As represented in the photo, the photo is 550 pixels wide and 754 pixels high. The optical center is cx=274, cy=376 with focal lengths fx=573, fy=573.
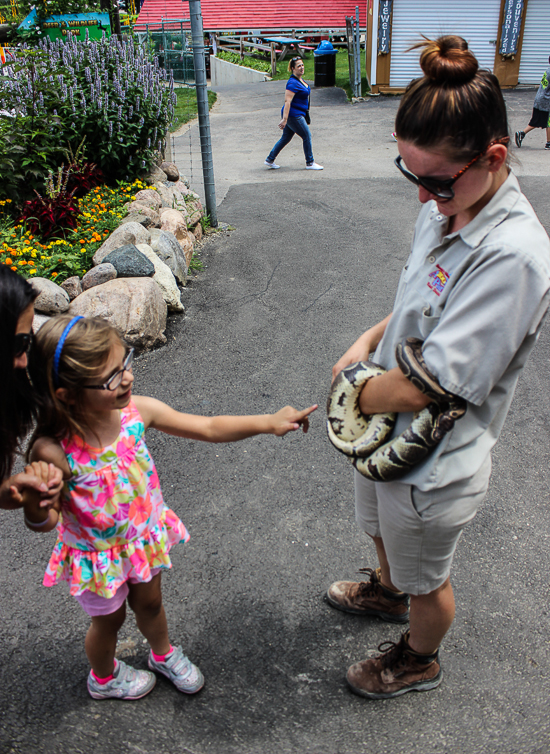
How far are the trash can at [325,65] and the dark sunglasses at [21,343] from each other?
60.0 feet

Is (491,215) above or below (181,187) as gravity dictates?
above

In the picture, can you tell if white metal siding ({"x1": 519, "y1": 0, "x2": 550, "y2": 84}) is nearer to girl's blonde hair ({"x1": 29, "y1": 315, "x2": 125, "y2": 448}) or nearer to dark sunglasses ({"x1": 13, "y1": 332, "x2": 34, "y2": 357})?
girl's blonde hair ({"x1": 29, "y1": 315, "x2": 125, "y2": 448})

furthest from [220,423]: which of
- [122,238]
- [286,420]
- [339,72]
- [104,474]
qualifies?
[339,72]

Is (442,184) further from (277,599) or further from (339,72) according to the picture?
(339,72)

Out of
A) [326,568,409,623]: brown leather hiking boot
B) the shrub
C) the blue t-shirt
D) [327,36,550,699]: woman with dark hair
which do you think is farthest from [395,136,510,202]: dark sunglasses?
the blue t-shirt

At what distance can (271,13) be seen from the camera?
2875cm

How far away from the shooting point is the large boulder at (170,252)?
5.40 m

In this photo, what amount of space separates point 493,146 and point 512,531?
84.8 inches

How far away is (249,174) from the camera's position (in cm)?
966

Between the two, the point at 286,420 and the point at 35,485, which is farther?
the point at 286,420

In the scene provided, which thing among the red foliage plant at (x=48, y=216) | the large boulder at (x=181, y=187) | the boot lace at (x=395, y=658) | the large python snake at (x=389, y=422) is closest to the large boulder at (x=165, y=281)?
the red foliage plant at (x=48, y=216)

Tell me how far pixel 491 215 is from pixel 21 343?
1255mm

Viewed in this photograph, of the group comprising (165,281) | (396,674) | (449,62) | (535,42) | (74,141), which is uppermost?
(535,42)

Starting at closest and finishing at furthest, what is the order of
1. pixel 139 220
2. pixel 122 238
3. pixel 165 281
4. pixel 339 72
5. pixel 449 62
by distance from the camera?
1. pixel 449 62
2. pixel 165 281
3. pixel 122 238
4. pixel 139 220
5. pixel 339 72
